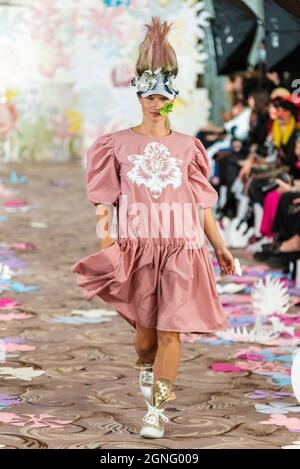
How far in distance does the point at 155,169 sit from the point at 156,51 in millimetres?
412

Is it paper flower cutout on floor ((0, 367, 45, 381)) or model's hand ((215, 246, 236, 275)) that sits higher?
model's hand ((215, 246, 236, 275))

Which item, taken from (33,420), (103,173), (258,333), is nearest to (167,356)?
(33,420)

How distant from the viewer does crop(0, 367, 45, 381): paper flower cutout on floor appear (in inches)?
186

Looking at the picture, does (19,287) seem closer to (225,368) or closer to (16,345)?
(16,345)

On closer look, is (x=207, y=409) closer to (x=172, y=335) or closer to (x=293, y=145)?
(x=172, y=335)

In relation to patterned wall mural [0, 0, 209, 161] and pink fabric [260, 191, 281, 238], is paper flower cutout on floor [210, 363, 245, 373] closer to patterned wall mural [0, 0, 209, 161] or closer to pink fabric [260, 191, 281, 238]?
pink fabric [260, 191, 281, 238]

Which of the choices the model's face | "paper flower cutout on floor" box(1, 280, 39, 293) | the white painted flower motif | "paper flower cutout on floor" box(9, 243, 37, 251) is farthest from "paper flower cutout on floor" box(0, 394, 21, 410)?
"paper flower cutout on floor" box(9, 243, 37, 251)

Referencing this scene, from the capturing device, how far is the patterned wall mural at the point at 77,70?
11336 millimetres

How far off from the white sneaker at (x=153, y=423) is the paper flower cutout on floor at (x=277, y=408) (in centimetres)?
48

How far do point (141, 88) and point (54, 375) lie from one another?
1.35 metres

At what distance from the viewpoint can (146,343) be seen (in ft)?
13.4

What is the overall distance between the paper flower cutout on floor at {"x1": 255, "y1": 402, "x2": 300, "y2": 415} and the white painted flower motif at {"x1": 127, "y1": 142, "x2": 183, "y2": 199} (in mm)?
899
